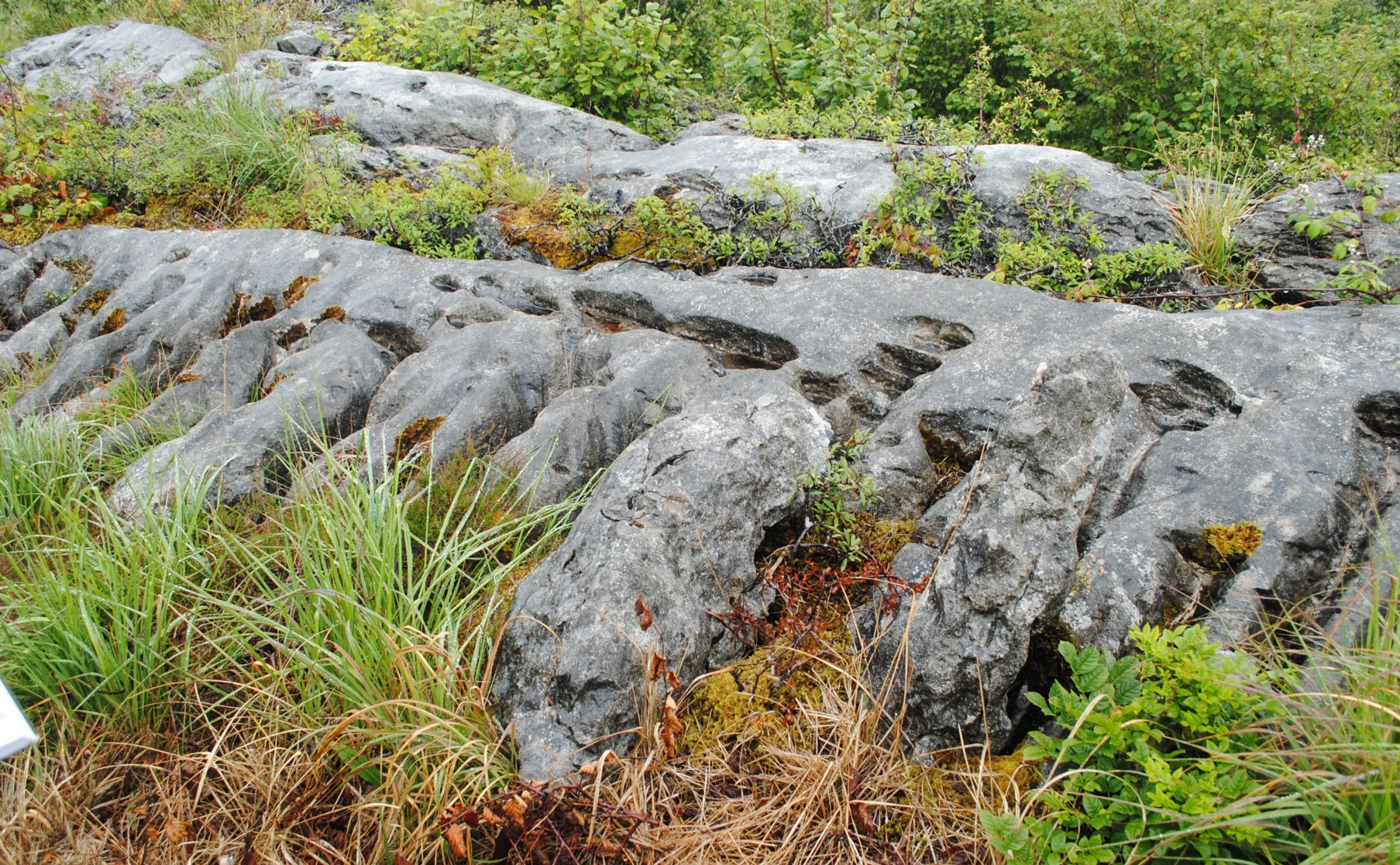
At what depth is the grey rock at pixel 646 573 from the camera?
8.46 feet

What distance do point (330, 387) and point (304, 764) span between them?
2487mm

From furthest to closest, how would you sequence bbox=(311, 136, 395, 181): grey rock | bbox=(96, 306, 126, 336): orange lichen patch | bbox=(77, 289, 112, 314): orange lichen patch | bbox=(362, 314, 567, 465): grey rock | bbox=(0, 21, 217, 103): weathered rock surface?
bbox=(0, 21, 217, 103): weathered rock surface < bbox=(311, 136, 395, 181): grey rock < bbox=(77, 289, 112, 314): orange lichen patch < bbox=(96, 306, 126, 336): orange lichen patch < bbox=(362, 314, 567, 465): grey rock

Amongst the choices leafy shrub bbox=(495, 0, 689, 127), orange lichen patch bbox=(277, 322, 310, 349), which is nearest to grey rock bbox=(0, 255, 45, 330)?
orange lichen patch bbox=(277, 322, 310, 349)

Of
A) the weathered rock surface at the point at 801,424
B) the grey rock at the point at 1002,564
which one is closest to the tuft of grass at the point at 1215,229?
the weathered rock surface at the point at 801,424

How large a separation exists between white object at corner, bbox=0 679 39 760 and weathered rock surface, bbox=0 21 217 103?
926cm

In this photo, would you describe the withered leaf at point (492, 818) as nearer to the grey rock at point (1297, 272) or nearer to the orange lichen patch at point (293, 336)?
the orange lichen patch at point (293, 336)

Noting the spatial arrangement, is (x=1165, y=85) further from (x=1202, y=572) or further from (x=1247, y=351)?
(x=1202, y=572)

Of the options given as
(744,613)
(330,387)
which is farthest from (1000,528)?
(330,387)

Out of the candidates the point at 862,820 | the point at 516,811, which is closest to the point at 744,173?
the point at 862,820

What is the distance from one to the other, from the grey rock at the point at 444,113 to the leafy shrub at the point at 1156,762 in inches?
233

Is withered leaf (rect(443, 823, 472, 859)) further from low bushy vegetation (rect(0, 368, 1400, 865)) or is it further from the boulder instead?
the boulder

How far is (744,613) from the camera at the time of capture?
9.88ft

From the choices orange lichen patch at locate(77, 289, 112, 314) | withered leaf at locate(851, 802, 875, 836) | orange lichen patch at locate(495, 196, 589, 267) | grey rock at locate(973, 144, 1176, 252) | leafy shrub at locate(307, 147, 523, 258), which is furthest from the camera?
orange lichen patch at locate(77, 289, 112, 314)

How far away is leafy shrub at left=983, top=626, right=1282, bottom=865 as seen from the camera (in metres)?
1.94
